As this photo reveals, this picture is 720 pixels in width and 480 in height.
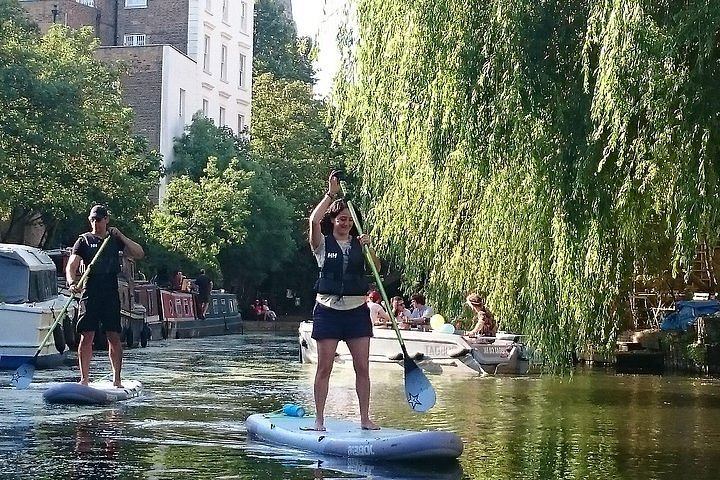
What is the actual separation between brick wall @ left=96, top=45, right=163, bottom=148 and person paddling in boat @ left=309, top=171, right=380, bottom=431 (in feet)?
135

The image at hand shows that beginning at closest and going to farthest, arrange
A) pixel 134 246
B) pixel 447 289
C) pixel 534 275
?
pixel 134 246 < pixel 534 275 < pixel 447 289

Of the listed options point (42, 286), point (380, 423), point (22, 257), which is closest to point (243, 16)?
point (42, 286)

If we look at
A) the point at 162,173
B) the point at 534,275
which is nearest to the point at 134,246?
the point at 534,275

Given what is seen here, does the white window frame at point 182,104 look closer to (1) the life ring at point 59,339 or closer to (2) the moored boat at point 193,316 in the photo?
(2) the moored boat at point 193,316

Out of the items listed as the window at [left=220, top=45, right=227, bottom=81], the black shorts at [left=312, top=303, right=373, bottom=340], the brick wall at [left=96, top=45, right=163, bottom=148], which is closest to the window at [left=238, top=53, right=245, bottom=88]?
the window at [left=220, top=45, right=227, bottom=81]

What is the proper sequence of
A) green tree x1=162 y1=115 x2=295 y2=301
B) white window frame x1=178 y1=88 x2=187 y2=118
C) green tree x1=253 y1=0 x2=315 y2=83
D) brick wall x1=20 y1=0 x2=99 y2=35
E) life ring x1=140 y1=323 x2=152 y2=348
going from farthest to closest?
green tree x1=253 y1=0 x2=315 y2=83
white window frame x1=178 y1=88 x2=187 y2=118
brick wall x1=20 y1=0 x2=99 y2=35
green tree x1=162 y1=115 x2=295 y2=301
life ring x1=140 y1=323 x2=152 y2=348

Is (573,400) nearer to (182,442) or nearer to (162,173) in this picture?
(182,442)

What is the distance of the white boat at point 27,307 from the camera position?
21.0m

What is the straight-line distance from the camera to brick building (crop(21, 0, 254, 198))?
5153cm

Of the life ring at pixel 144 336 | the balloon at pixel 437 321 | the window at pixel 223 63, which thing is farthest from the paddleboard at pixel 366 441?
the window at pixel 223 63

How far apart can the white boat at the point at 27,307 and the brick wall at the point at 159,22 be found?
109 ft

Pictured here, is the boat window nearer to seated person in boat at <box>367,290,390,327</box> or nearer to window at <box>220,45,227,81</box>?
seated person in boat at <box>367,290,390,327</box>

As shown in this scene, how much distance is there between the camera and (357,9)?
18156 millimetres

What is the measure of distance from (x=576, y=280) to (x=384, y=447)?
507 centimetres
